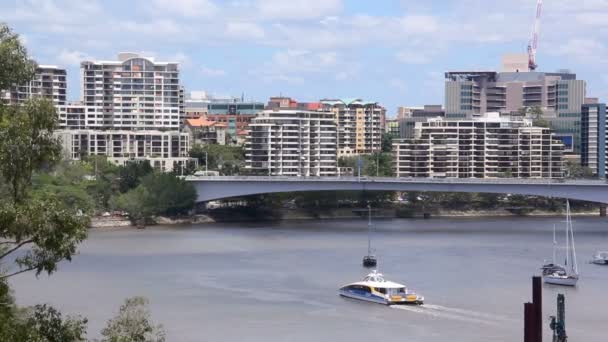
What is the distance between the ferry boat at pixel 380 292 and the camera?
61.7 feet

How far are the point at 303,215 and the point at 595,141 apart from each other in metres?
24.2

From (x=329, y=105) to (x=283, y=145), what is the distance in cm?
1299

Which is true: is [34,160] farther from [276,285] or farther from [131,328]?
[276,285]

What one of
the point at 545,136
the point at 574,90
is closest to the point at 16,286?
the point at 545,136

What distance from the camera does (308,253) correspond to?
26.5 m

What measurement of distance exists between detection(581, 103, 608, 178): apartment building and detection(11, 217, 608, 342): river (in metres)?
29.1

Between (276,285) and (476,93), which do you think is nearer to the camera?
(276,285)

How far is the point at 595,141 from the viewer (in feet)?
204

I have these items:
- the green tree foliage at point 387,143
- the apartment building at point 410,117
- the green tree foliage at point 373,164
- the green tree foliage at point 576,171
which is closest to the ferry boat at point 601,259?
the green tree foliage at point 373,164

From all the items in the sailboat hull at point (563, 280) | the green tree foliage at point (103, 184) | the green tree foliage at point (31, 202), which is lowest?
the sailboat hull at point (563, 280)

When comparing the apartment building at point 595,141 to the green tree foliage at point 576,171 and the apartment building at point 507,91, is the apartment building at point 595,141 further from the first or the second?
the apartment building at point 507,91

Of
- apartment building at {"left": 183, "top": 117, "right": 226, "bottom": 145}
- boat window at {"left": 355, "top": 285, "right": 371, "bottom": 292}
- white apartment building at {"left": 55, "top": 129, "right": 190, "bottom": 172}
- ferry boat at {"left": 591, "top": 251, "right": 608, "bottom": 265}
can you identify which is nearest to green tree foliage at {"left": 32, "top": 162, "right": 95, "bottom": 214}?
white apartment building at {"left": 55, "top": 129, "right": 190, "bottom": 172}

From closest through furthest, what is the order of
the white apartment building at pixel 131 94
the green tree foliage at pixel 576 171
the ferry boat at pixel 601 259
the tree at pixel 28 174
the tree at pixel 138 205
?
the tree at pixel 28 174 < the ferry boat at pixel 601 259 < the tree at pixel 138 205 < the green tree foliage at pixel 576 171 < the white apartment building at pixel 131 94

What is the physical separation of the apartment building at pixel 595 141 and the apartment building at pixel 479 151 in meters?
6.83
